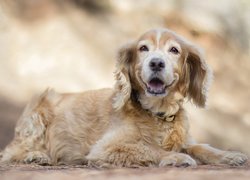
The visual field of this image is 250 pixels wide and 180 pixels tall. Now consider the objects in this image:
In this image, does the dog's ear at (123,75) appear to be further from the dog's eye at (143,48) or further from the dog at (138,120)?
the dog's eye at (143,48)

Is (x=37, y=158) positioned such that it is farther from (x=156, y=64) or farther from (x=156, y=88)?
(x=156, y=64)

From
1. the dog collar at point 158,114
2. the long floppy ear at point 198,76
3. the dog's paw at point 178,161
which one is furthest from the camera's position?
the long floppy ear at point 198,76

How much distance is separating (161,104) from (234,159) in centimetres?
96

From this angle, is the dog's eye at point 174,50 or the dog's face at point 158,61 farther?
the dog's eye at point 174,50

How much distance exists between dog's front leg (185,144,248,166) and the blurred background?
244 inches

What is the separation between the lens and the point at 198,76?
7.34 meters

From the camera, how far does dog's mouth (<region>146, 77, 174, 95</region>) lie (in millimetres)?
6719

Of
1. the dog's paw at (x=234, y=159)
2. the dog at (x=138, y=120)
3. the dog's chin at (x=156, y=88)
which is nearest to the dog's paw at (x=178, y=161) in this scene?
the dog at (x=138, y=120)

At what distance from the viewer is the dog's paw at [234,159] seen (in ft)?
21.5

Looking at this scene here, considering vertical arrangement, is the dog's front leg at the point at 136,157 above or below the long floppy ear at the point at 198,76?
below

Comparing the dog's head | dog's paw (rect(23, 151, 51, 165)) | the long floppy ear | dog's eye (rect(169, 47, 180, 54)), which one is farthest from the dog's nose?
dog's paw (rect(23, 151, 51, 165))

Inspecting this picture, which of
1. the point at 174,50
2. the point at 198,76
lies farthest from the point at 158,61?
the point at 198,76

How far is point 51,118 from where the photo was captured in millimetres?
7926

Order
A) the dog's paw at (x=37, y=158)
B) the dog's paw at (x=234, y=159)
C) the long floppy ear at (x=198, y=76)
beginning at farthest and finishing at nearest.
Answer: the dog's paw at (x=37, y=158) → the long floppy ear at (x=198, y=76) → the dog's paw at (x=234, y=159)
